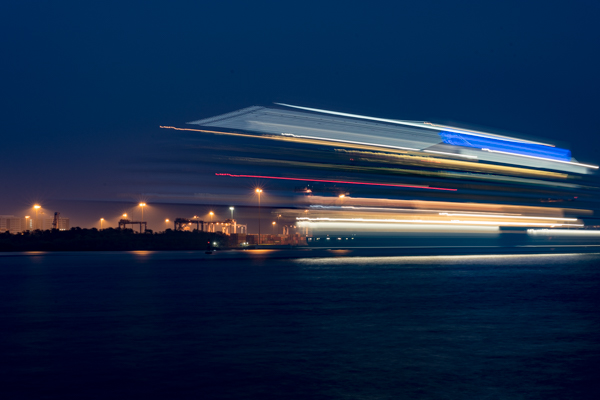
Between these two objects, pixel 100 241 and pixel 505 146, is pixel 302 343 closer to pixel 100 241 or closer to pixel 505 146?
pixel 505 146

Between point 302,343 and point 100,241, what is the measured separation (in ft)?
169

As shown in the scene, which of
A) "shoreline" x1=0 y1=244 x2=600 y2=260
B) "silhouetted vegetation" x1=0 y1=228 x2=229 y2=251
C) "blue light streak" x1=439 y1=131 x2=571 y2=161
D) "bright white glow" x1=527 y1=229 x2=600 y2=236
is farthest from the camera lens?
"silhouetted vegetation" x1=0 y1=228 x2=229 y2=251

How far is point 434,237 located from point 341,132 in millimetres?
8001

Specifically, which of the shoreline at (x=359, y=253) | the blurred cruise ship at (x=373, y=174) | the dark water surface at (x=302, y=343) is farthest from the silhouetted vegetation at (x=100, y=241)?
the dark water surface at (x=302, y=343)

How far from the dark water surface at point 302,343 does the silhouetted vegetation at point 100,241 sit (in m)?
41.2

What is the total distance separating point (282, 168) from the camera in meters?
26.5

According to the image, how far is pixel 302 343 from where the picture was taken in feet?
22.9

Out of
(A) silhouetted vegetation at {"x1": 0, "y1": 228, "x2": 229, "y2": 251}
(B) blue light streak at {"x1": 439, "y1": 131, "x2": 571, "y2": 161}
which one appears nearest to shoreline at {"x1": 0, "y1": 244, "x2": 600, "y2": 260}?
(B) blue light streak at {"x1": 439, "y1": 131, "x2": 571, "y2": 161}

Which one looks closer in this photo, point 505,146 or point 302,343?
point 302,343

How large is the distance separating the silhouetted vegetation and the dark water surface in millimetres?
41211

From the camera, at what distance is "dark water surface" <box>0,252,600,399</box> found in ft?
16.3

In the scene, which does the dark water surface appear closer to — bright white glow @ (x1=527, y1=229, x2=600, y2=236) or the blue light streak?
the blue light streak

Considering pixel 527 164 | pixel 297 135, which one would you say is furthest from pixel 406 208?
pixel 527 164

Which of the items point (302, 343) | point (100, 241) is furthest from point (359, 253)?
point (302, 343)
